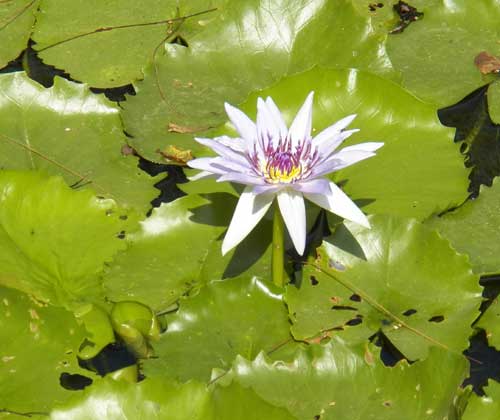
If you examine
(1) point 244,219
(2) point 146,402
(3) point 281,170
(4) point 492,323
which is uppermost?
(3) point 281,170

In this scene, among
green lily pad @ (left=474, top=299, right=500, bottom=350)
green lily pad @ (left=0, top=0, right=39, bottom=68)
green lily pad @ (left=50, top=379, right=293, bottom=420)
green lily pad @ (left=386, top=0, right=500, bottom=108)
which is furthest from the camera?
green lily pad @ (left=0, top=0, right=39, bottom=68)

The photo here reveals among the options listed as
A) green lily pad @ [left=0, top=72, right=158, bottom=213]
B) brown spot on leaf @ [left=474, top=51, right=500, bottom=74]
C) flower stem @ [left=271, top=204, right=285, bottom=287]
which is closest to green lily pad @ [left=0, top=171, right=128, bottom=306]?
green lily pad @ [left=0, top=72, right=158, bottom=213]

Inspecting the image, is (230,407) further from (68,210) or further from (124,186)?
(124,186)

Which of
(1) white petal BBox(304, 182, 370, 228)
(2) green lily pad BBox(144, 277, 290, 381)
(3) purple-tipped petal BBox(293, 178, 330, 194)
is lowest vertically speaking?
(2) green lily pad BBox(144, 277, 290, 381)

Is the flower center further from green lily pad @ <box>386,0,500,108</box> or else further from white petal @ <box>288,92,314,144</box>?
green lily pad @ <box>386,0,500,108</box>

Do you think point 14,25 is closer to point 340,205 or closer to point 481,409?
point 340,205

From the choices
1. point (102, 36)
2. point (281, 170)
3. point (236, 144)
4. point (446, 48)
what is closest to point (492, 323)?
point (281, 170)

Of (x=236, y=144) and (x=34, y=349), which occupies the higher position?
(x=236, y=144)
